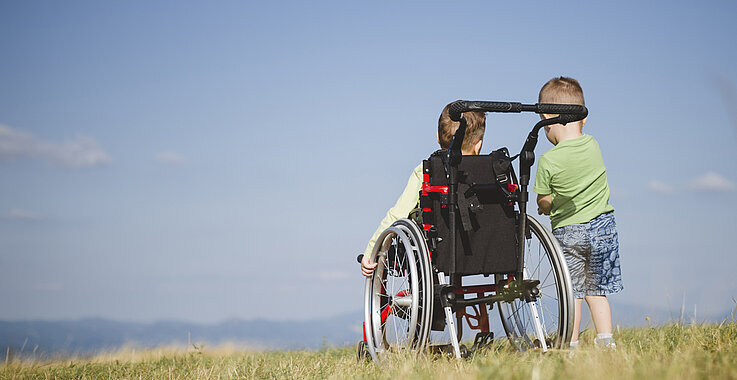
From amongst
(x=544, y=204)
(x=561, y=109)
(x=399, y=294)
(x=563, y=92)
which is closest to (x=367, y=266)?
(x=399, y=294)

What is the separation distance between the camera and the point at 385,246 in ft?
12.4

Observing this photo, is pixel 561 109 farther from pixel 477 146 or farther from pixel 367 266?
pixel 367 266

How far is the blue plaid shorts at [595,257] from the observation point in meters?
3.49

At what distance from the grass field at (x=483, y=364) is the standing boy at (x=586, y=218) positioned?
29 cm

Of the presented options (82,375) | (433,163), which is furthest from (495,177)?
(82,375)

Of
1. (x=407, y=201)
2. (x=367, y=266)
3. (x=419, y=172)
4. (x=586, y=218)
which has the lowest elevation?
(x=367, y=266)

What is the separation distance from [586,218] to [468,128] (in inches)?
33.1

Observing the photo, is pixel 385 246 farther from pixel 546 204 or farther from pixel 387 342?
pixel 546 204

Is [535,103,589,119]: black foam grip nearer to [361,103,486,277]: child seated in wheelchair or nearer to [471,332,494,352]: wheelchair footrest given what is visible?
[361,103,486,277]: child seated in wheelchair

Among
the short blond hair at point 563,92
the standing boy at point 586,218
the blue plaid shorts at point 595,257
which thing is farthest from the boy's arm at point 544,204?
the short blond hair at point 563,92

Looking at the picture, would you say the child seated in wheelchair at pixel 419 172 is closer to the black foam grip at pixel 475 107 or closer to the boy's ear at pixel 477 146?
the boy's ear at pixel 477 146

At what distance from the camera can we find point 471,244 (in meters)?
3.32

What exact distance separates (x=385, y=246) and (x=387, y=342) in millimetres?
597

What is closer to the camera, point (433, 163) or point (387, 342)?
point (433, 163)
